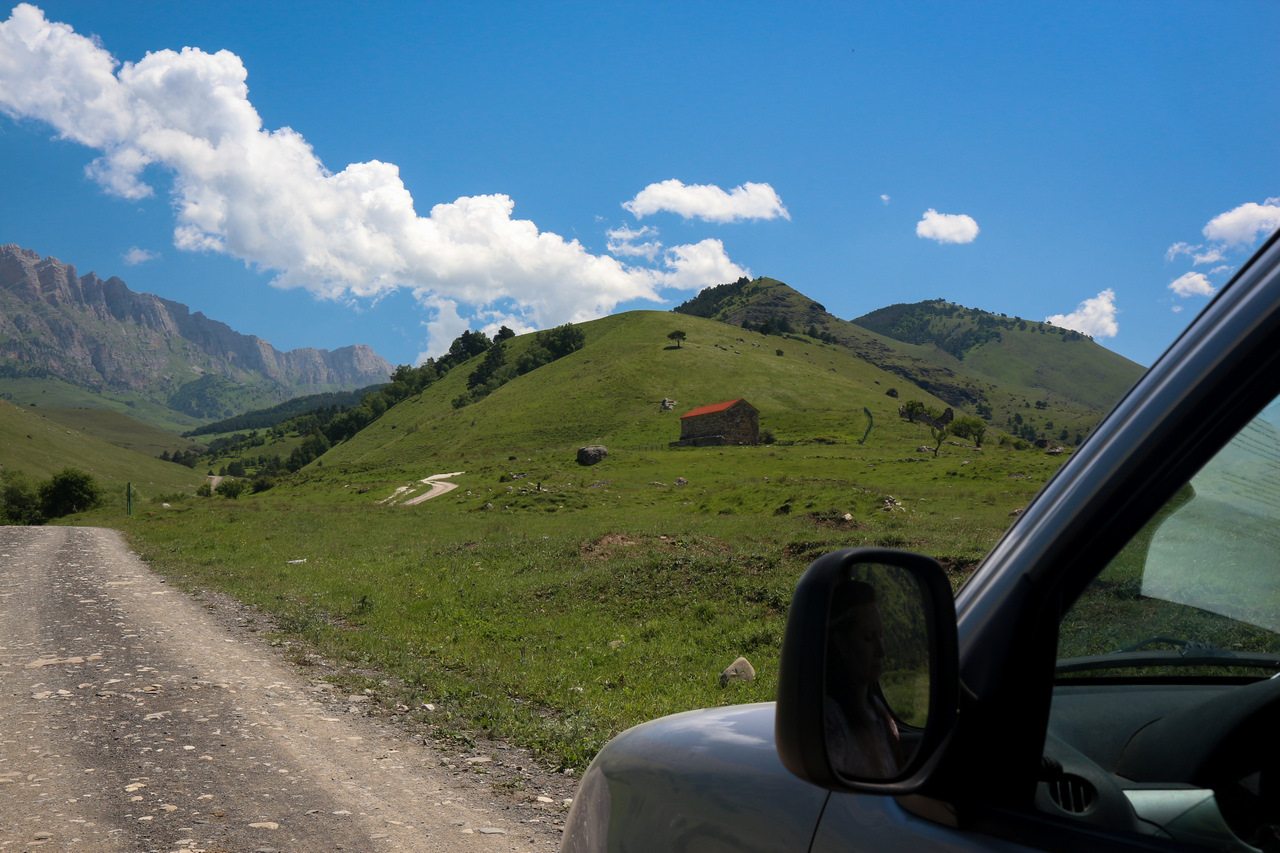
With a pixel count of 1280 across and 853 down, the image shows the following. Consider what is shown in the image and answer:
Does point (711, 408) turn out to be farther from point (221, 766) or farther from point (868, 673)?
point (868, 673)

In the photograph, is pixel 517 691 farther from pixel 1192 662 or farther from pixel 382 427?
pixel 382 427

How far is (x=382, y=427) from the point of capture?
126 m

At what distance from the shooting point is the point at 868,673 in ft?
4.95

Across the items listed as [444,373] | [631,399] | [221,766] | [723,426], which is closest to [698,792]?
[221,766]

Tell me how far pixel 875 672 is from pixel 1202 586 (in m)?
0.65

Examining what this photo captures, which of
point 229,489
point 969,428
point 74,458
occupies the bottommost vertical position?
point 229,489

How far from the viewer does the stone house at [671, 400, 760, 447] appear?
79438mm

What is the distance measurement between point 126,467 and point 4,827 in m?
179

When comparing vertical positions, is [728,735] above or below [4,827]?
above

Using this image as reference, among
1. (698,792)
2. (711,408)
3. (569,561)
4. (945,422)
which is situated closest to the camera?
(698,792)

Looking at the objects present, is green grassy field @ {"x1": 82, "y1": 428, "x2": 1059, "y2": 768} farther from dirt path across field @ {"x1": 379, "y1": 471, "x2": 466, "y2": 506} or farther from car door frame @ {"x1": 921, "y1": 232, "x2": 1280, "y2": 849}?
dirt path across field @ {"x1": 379, "y1": 471, "x2": 466, "y2": 506}

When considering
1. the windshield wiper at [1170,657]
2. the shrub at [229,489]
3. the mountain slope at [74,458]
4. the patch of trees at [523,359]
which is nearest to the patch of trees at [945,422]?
the patch of trees at [523,359]

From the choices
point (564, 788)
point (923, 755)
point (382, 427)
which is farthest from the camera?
point (382, 427)

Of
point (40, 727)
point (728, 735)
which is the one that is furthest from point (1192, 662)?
point (40, 727)
